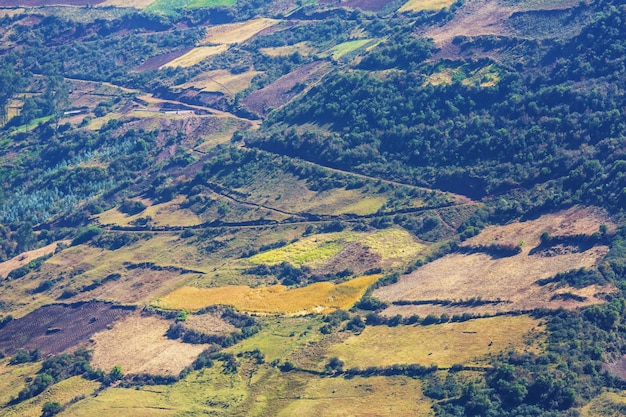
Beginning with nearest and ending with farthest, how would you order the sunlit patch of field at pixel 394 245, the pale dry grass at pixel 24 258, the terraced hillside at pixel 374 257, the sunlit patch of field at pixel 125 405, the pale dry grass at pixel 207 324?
the terraced hillside at pixel 374 257 → the sunlit patch of field at pixel 125 405 → the pale dry grass at pixel 207 324 → the sunlit patch of field at pixel 394 245 → the pale dry grass at pixel 24 258

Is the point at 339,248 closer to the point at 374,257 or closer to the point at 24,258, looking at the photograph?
the point at 374,257

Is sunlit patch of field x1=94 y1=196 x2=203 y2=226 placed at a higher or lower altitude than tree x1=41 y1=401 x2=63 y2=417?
higher

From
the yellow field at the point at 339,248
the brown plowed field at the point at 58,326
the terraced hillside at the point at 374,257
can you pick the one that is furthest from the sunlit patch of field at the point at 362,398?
the brown plowed field at the point at 58,326

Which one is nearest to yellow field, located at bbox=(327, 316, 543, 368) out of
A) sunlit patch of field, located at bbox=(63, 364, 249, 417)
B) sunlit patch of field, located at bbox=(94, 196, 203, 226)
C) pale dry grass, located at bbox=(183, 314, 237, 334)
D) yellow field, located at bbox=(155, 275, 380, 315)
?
yellow field, located at bbox=(155, 275, 380, 315)

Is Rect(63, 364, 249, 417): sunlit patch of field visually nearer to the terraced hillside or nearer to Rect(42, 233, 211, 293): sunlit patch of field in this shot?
the terraced hillside

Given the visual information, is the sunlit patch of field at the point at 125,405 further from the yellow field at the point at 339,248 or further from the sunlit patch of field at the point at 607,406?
the sunlit patch of field at the point at 607,406

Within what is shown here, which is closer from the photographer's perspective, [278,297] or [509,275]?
[509,275]

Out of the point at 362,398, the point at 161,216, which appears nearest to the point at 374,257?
the point at 362,398
